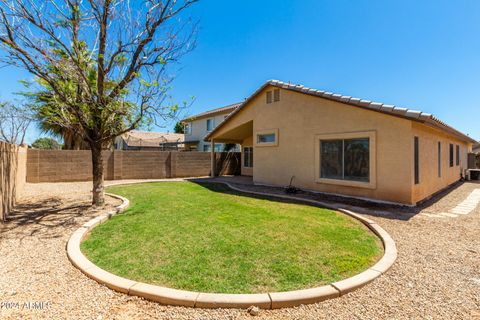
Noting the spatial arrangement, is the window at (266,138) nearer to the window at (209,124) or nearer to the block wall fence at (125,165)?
the block wall fence at (125,165)

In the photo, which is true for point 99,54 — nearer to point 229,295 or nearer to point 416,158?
point 229,295

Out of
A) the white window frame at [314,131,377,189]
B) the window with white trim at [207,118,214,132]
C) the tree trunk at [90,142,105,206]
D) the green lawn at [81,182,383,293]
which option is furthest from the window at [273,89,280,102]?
the window with white trim at [207,118,214,132]

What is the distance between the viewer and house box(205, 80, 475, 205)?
26.3 ft

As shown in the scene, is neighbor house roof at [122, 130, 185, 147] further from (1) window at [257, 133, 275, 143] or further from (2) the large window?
(2) the large window

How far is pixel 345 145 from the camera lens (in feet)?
30.7

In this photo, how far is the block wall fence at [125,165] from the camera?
1345cm

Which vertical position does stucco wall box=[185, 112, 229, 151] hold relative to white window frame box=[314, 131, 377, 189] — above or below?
above

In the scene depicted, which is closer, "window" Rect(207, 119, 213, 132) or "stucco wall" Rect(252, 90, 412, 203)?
"stucco wall" Rect(252, 90, 412, 203)

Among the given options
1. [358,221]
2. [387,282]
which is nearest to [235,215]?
[358,221]

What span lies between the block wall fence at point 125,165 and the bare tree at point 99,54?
846 cm

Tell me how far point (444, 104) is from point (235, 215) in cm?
1986

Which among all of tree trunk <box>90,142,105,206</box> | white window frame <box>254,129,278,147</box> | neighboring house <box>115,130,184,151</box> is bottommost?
tree trunk <box>90,142,105,206</box>

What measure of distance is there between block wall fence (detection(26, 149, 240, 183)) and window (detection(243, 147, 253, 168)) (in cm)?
102

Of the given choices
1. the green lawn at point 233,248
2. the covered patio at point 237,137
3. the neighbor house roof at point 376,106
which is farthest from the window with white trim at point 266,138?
the green lawn at point 233,248
